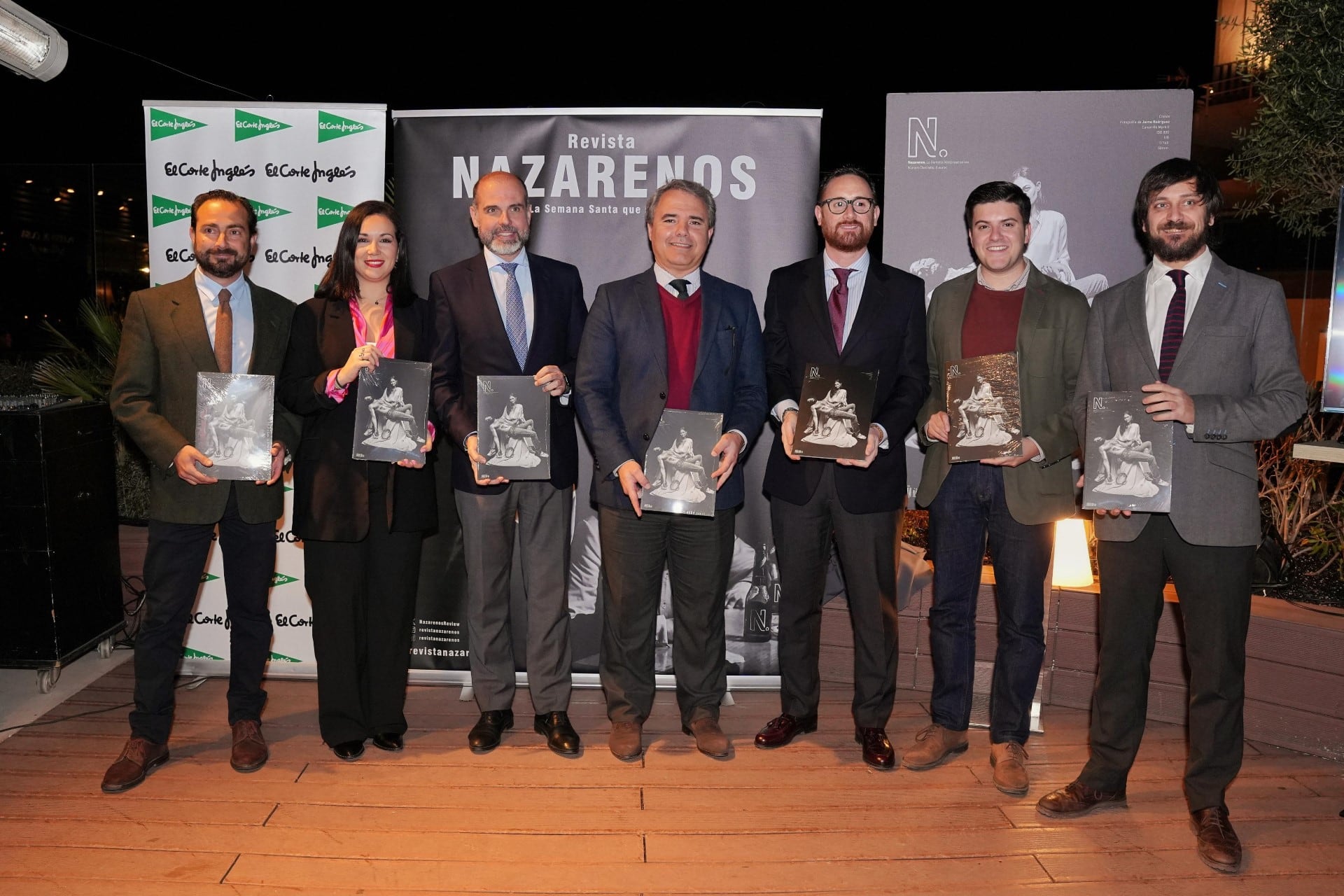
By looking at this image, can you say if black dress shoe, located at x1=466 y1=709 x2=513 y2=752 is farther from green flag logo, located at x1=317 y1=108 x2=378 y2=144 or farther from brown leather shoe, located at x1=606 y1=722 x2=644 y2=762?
green flag logo, located at x1=317 y1=108 x2=378 y2=144

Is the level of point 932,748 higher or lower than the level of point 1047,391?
lower

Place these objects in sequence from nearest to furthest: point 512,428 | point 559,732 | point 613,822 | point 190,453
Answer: point 613,822
point 190,453
point 512,428
point 559,732

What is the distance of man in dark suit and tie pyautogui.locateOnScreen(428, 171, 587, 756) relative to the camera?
3428 mm

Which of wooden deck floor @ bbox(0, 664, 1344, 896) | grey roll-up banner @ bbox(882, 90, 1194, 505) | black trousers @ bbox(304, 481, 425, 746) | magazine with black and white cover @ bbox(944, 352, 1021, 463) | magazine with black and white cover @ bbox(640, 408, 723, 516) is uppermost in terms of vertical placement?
grey roll-up banner @ bbox(882, 90, 1194, 505)

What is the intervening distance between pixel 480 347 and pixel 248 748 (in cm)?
167

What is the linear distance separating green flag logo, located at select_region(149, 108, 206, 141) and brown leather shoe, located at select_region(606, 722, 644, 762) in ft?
10.3

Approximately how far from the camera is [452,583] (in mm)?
4262

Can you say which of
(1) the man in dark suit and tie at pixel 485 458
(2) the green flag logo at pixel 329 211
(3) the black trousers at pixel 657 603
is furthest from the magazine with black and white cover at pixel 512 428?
(2) the green flag logo at pixel 329 211

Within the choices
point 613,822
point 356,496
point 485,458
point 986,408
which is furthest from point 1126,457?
point 356,496

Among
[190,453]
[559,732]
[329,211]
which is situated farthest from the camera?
[329,211]

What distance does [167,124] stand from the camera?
162 inches

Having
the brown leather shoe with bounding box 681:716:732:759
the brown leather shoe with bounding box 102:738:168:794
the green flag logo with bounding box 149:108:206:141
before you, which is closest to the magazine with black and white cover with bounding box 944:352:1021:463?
the brown leather shoe with bounding box 681:716:732:759

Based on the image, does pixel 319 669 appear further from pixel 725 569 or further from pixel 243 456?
pixel 725 569

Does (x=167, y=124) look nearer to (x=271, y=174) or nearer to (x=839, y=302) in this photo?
(x=271, y=174)
